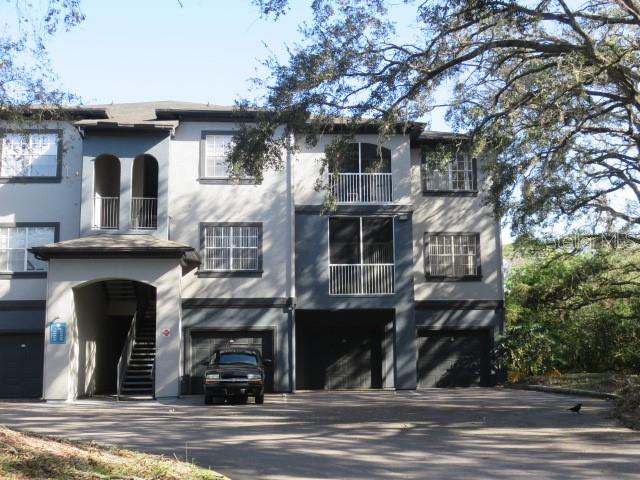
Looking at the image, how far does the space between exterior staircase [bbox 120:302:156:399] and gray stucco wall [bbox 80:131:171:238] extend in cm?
393

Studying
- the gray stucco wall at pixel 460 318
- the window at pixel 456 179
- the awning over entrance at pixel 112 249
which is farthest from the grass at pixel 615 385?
the awning over entrance at pixel 112 249

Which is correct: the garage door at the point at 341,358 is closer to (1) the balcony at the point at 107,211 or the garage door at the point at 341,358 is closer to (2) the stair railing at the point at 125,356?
(2) the stair railing at the point at 125,356

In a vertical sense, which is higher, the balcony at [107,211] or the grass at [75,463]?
the balcony at [107,211]

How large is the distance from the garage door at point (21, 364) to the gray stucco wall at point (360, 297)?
913cm

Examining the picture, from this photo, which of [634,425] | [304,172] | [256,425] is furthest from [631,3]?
[304,172]

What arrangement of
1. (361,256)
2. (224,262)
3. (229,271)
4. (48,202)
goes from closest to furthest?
1. (48,202)
2. (229,271)
3. (224,262)
4. (361,256)

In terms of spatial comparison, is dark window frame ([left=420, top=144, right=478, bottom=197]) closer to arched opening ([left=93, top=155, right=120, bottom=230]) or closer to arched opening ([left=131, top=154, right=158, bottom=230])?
arched opening ([left=131, top=154, right=158, bottom=230])

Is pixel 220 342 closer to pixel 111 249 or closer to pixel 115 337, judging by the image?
pixel 115 337

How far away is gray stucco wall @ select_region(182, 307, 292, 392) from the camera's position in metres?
25.5

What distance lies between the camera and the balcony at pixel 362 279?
85.9 ft

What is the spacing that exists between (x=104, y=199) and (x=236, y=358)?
25.7 ft

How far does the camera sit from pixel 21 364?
973 inches

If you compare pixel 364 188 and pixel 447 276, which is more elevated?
pixel 364 188

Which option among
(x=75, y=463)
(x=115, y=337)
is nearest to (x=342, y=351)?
(x=115, y=337)
